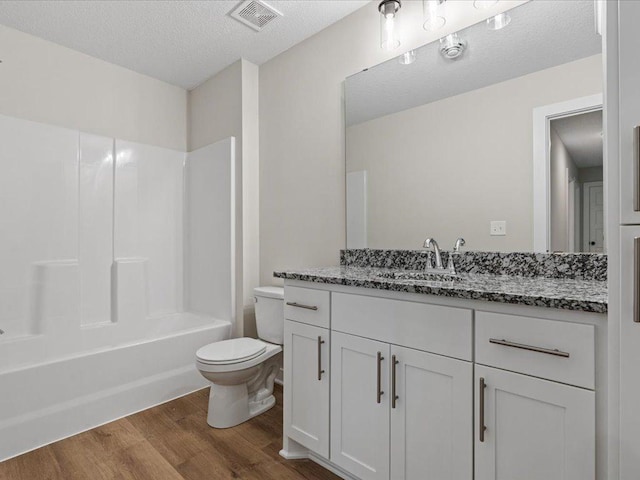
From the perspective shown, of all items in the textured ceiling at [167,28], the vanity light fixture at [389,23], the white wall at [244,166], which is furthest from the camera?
the white wall at [244,166]

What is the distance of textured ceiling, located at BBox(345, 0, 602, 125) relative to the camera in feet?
4.97

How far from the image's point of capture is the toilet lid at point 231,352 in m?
2.05

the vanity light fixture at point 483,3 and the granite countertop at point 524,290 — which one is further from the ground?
the vanity light fixture at point 483,3

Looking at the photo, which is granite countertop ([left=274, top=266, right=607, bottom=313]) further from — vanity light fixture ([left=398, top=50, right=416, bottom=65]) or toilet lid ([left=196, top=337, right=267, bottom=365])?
vanity light fixture ([left=398, top=50, right=416, bottom=65])

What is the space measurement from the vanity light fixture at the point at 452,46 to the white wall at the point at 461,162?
221 millimetres

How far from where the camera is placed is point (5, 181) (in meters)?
2.39

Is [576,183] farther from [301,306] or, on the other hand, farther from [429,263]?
[301,306]

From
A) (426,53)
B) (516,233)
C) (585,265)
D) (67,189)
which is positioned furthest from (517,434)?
(67,189)

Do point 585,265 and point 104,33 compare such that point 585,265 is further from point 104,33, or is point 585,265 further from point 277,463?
point 104,33

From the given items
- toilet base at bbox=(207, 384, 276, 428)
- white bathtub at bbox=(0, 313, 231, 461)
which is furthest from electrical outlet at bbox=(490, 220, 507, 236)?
white bathtub at bbox=(0, 313, 231, 461)

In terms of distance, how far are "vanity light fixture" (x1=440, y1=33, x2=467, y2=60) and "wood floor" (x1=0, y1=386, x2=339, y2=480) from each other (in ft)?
7.00

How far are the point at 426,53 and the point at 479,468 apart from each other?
1910 millimetres

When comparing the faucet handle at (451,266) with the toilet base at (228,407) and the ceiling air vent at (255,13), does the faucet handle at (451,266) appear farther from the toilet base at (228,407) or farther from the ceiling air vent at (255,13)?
the ceiling air vent at (255,13)

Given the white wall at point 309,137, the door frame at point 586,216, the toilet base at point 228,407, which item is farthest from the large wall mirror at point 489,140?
the toilet base at point 228,407
